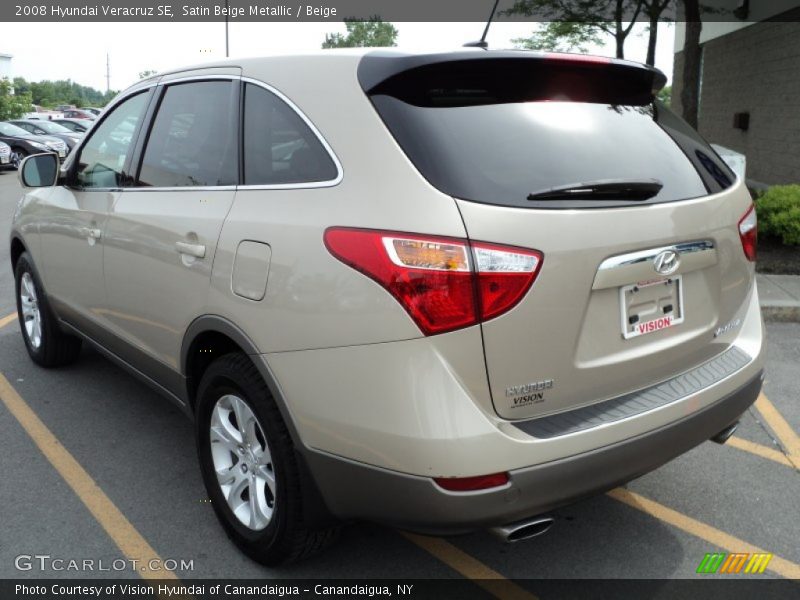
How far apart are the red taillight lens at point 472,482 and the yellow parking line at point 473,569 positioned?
2.07 feet

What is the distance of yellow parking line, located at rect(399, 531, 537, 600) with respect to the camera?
275 cm

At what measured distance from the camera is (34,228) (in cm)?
473

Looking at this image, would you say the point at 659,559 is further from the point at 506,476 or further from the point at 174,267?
the point at 174,267

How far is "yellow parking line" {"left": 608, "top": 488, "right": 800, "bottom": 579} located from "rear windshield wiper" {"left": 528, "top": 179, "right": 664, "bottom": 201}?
1476 mm

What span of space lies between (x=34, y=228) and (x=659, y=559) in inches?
156

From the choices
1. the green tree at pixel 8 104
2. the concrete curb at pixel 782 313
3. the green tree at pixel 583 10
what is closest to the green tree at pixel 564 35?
the green tree at pixel 583 10

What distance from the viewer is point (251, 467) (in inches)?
112

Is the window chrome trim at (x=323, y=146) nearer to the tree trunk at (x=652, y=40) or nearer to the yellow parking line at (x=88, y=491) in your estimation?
the yellow parking line at (x=88, y=491)

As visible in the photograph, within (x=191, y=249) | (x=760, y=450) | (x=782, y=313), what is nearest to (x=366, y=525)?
(x=191, y=249)

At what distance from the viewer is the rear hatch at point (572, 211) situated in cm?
222

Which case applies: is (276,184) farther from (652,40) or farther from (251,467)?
(652,40)

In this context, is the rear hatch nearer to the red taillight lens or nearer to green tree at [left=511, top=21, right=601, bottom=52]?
the red taillight lens

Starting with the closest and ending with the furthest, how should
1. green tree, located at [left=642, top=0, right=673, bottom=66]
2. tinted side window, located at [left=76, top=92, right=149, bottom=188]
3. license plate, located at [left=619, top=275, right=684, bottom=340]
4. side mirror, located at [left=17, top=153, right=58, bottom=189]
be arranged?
license plate, located at [left=619, top=275, right=684, bottom=340] → tinted side window, located at [left=76, top=92, right=149, bottom=188] → side mirror, located at [left=17, top=153, right=58, bottom=189] → green tree, located at [left=642, top=0, right=673, bottom=66]

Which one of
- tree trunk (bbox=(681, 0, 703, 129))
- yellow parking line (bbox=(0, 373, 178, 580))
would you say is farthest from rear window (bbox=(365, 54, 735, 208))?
tree trunk (bbox=(681, 0, 703, 129))
